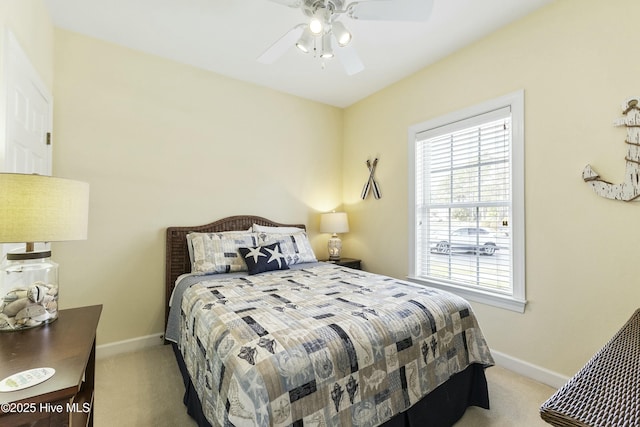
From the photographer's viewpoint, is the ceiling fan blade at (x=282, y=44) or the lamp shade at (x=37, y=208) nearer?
the lamp shade at (x=37, y=208)

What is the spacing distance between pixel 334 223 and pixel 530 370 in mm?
2281

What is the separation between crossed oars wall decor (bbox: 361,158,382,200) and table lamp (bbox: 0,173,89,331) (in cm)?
284

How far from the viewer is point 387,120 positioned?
3.46m

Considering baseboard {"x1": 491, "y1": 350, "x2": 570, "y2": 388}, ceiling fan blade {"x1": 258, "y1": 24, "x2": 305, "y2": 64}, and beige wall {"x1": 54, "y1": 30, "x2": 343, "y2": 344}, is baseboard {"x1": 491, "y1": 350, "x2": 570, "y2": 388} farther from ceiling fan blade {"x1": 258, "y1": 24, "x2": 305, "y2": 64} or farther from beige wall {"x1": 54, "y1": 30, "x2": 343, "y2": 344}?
ceiling fan blade {"x1": 258, "y1": 24, "x2": 305, "y2": 64}

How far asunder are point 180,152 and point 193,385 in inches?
84.3

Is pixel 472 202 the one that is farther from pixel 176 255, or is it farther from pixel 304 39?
pixel 176 255

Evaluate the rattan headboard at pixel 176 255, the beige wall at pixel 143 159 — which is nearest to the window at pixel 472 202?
the beige wall at pixel 143 159

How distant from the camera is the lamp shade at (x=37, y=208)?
1.13m

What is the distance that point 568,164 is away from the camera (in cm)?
208

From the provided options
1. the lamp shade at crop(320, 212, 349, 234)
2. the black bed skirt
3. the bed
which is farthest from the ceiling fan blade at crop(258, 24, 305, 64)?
the black bed skirt

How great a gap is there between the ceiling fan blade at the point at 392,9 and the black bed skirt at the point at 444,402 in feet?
7.21

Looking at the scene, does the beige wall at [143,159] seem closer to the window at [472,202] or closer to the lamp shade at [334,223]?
the lamp shade at [334,223]

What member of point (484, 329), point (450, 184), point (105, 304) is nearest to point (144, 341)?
point (105, 304)

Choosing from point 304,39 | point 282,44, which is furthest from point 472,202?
point 282,44
